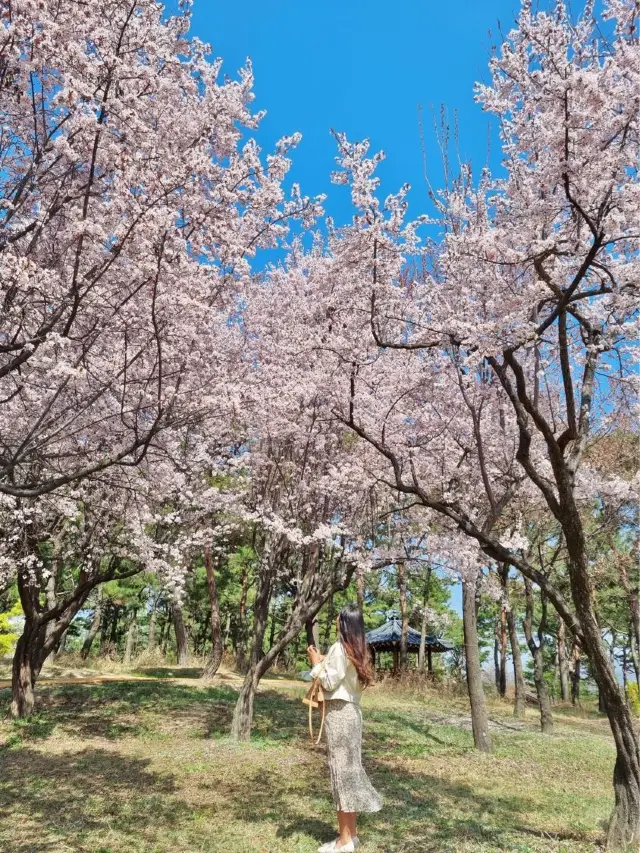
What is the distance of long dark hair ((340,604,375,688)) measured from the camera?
4855mm

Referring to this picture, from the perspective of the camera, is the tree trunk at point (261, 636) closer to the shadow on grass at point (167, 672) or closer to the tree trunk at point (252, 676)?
the tree trunk at point (252, 676)

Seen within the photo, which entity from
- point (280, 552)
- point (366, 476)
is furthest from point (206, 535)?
point (366, 476)

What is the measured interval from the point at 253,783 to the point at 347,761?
3.07 meters

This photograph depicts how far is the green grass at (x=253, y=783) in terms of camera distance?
5.19 metres

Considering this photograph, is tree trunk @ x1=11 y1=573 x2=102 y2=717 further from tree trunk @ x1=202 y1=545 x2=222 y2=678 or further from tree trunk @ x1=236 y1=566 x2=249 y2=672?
tree trunk @ x1=236 y1=566 x2=249 y2=672

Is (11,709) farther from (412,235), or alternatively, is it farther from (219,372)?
(412,235)

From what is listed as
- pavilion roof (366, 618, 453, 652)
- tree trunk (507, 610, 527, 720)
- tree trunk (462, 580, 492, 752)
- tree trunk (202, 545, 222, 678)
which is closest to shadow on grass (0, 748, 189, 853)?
tree trunk (462, 580, 492, 752)

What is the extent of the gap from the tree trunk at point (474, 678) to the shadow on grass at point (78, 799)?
606 centimetres

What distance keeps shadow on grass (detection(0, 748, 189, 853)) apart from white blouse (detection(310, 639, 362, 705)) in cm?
210

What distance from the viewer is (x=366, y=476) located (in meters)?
10.2

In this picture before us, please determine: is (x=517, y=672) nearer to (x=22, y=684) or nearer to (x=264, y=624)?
(x=264, y=624)

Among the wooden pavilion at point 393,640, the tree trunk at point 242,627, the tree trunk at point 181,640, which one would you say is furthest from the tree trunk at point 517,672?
the tree trunk at point 181,640

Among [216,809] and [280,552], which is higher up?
[280,552]

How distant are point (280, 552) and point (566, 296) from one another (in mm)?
6815
